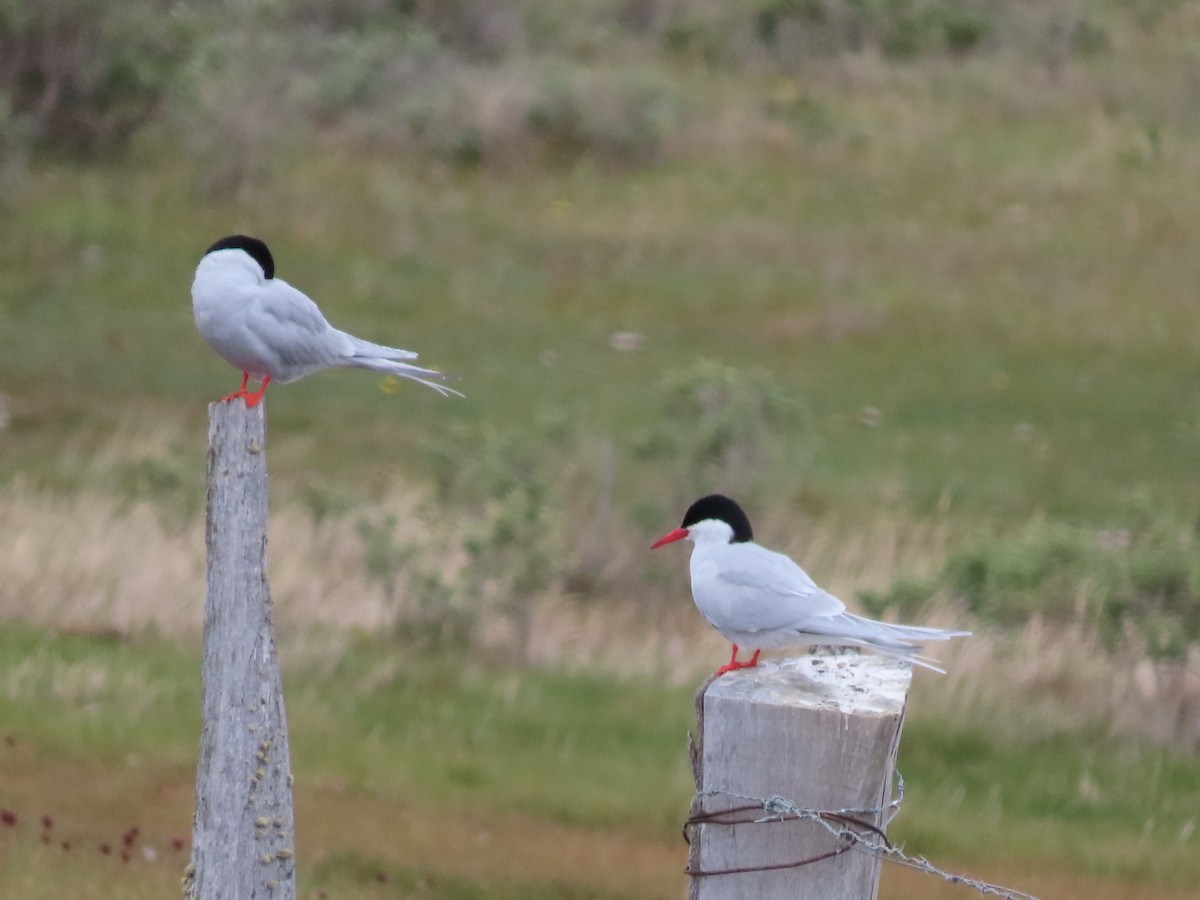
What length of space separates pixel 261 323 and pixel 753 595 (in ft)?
5.26

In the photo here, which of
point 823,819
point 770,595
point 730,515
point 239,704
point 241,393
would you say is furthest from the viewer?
point 730,515

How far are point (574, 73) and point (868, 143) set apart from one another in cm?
433

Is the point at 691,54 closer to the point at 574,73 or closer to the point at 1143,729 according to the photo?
the point at 574,73

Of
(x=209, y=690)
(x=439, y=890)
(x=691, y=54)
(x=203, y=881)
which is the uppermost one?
(x=691, y=54)

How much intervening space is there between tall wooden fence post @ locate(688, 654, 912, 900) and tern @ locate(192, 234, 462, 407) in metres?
1.89

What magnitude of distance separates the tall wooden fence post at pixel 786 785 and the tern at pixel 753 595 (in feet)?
2.74

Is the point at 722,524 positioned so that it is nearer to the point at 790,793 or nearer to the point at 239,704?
the point at 239,704

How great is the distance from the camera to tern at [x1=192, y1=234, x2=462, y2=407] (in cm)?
558

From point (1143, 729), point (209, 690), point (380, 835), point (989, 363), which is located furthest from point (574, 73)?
point (209, 690)

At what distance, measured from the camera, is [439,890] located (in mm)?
7516

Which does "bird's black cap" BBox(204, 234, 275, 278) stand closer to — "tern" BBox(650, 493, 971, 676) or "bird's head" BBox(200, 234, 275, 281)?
"bird's head" BBox(200, 234, 275, 281)

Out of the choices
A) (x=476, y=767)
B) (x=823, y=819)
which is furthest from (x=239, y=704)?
(x=476, y=767)

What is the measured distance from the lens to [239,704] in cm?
457

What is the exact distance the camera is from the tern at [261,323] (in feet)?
18.3
